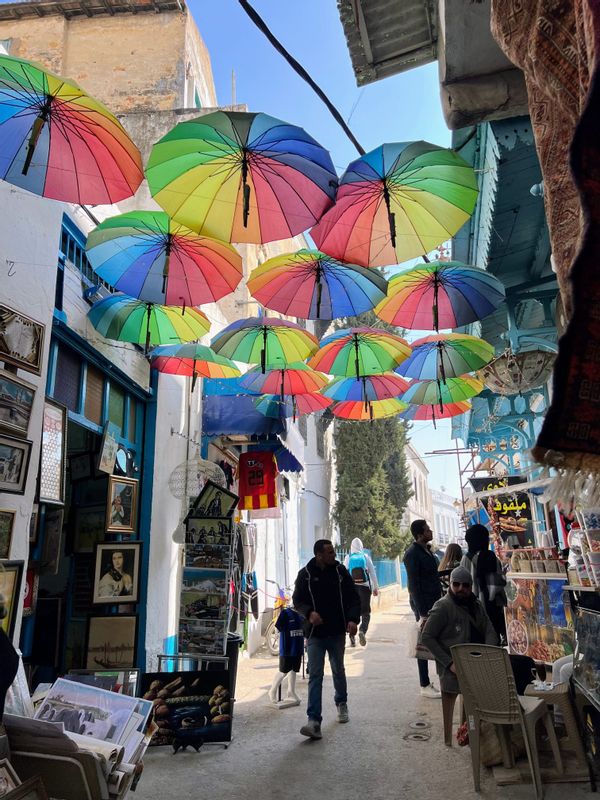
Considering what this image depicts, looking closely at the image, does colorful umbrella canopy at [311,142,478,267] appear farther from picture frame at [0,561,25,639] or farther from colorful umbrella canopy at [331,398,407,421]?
colorful umbrella canopy at [331,398,407,421]

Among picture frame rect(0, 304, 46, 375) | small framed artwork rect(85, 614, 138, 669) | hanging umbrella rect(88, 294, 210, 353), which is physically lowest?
small framed artwork rect(85, 614, 138, 669)

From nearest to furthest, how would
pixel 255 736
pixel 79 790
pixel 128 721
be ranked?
pixel 79 790 → pixel 128 721 → pixel 255 736

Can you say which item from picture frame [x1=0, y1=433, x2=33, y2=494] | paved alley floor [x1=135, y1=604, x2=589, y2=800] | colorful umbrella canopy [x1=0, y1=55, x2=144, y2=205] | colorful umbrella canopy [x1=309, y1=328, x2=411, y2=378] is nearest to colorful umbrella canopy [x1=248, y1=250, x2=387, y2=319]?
colorful umbrella canopy [x1=309, y1=328, x2=411, y2=378]

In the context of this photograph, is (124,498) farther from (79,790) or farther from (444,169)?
(444,169)

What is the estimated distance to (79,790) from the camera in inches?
113

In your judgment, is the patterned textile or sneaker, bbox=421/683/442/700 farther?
sneaker, bbox=421/683/442/700

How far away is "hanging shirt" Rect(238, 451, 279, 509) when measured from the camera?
10.3m

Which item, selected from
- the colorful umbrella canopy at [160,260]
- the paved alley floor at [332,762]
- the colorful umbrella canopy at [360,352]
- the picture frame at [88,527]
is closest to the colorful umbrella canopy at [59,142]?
the colorful umbrella canopy at [160,260]

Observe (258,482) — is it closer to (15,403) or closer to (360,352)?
(360,352)

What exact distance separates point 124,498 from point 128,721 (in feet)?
11.3

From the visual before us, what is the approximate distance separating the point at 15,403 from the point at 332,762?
4098 millimetres

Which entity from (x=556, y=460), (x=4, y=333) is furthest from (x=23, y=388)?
(x=556, y=460)

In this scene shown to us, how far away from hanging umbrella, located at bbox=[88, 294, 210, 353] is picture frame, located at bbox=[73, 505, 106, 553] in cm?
196

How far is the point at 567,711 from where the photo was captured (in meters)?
4.59
